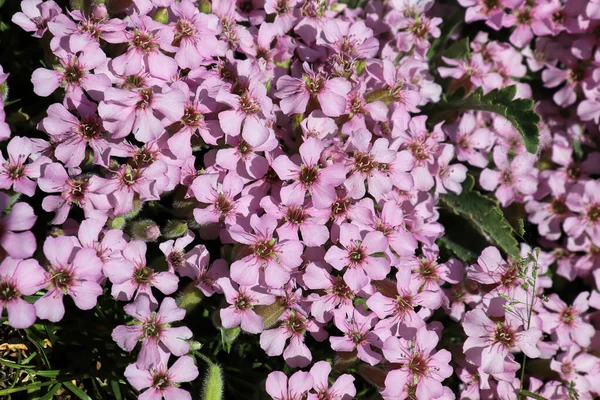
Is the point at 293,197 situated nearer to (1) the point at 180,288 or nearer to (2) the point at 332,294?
(2) the point at 332,294

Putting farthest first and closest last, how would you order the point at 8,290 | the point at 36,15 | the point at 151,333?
1. the point at 36,15
2. the point at 151,333
3. the point at 8,290

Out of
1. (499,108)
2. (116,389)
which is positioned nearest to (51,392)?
(116,389)

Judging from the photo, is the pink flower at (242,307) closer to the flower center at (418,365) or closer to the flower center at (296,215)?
the flower center at (296,215)

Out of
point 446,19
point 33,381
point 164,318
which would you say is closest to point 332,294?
point 164,318

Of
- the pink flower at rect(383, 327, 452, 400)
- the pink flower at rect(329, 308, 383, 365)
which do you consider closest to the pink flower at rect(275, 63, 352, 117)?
the pink flower at rect(329, 308, 383, 365)

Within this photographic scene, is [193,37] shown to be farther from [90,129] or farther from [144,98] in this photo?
[90,129]
